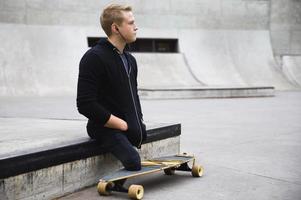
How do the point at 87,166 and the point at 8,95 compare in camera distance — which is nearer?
the point at 87,166

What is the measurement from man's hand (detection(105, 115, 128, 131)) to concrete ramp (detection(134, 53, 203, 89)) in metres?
13.0

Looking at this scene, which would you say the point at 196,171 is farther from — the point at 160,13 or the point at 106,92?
the point at 160,13

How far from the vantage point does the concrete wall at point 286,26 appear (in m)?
23.2

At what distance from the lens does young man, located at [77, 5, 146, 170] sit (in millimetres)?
3998

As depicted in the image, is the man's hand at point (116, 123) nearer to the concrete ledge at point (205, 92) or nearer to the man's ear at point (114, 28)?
the man's ear at point (114, 28)

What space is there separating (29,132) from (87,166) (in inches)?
41.3

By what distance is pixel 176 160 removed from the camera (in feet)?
14.7

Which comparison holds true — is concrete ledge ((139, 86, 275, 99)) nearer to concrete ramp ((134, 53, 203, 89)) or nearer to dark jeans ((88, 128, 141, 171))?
concrete ramp ((134, 53, 203, 89))

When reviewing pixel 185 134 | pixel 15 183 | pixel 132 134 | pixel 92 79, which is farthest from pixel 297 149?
pixel 15 183

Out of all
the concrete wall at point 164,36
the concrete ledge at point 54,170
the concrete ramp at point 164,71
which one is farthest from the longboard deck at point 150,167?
the concrete ramp at point 164,71

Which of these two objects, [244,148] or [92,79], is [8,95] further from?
[92,79]

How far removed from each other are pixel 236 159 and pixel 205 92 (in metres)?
10.1

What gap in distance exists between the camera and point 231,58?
2062 centimetres

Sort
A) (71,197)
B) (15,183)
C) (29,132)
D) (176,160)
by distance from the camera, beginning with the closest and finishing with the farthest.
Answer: (15,183)
(71,197)
(176,160)
(29,132)
